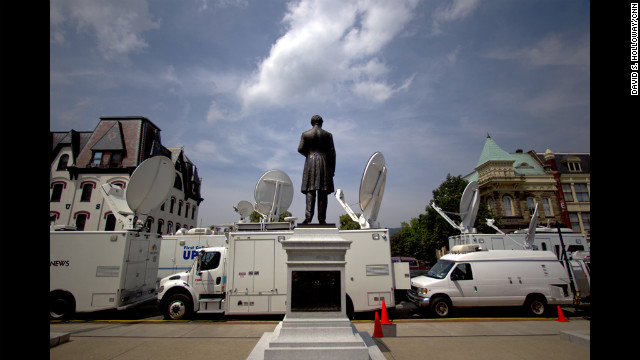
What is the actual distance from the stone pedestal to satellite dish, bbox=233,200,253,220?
49.1ft

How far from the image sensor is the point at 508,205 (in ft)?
120

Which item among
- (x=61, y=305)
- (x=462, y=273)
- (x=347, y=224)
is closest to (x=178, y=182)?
(x=61, y=305)

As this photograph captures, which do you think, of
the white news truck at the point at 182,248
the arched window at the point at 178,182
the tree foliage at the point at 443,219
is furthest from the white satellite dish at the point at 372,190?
the arched window at the point at 178,182

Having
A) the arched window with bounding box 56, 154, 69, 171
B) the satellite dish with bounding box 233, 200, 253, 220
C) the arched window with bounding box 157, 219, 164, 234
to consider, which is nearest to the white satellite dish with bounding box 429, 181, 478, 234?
the satellite dish with bounding box 233, 200, 253, 220

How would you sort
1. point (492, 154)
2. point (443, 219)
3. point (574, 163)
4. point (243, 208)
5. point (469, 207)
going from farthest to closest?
point (574, 163) → point (492, 154) → point (443, 219) → point (243, 208) → point (469, 207)

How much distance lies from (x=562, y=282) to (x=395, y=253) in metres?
51.1

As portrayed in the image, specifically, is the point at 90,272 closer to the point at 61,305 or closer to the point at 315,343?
the point at 61,305

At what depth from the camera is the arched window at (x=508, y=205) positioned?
36.2m

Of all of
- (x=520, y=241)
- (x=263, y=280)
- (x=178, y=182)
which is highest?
(x=178, y=182)

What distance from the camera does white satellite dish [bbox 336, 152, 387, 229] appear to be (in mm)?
12492

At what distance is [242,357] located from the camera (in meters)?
6.18

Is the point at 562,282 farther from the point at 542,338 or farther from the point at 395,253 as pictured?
the point at 395,253

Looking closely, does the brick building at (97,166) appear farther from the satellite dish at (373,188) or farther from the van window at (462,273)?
the van window at (462,273)

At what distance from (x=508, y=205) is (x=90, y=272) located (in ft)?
141
